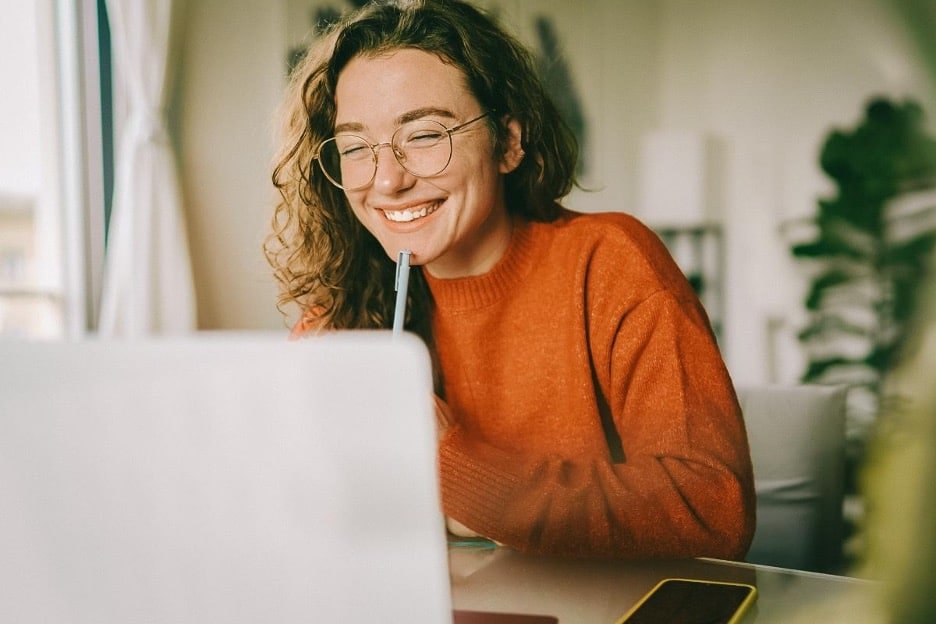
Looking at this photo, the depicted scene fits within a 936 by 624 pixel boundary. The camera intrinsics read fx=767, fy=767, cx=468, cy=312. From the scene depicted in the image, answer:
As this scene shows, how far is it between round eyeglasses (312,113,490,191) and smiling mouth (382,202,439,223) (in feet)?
0.17

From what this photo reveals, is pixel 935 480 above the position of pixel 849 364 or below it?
above

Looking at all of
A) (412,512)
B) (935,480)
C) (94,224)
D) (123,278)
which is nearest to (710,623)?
(412,512)

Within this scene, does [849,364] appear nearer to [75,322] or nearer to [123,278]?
[123,278]

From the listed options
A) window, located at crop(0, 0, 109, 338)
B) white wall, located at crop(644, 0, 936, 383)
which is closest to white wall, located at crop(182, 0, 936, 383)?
white wall, located at crop(644, 0, 936, 383)

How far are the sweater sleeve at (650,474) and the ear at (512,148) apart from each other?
0.94ft

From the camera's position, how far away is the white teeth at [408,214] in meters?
1.18

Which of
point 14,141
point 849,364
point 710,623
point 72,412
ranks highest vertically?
point 14,141

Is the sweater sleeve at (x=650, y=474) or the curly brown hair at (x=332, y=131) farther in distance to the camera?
the curly brown hair at (x=332, y=131)

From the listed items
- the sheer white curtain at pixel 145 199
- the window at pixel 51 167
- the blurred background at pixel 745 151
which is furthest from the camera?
the window at pixel 51 167

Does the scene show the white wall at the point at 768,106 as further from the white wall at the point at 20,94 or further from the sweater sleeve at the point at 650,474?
the white wall at the point at 20,94

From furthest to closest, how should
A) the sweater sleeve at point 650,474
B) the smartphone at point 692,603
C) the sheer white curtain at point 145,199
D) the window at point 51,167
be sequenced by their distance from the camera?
the window at point 51,167, the sheer white curtain at point 145,199, the sweater sleeve at point 650,474, the smartphone at point 692,603

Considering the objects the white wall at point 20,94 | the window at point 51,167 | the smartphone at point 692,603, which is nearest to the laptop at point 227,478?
the smartphone at point 692,603

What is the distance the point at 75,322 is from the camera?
5.24 ft

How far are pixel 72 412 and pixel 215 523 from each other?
3.7 inches
